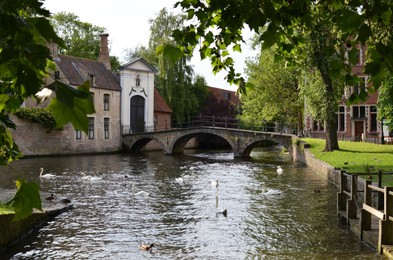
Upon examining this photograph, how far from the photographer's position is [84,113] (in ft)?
5.13

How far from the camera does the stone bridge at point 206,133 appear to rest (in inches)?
1307

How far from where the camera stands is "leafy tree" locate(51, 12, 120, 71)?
49062mm

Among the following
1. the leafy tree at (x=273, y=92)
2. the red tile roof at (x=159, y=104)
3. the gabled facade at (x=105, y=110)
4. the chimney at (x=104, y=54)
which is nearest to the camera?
the gabled facade at (x=105, y=110)

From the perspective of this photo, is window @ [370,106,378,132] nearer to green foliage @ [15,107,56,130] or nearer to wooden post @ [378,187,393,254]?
green foliage @ [15,107,56,130]

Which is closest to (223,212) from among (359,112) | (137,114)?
(359,112)

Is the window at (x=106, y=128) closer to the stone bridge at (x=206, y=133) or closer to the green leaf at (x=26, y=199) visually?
the stone bridge at (x=206, y=133)

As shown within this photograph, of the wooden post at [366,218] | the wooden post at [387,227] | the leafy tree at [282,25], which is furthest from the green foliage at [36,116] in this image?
the leafy tree at [282,25]

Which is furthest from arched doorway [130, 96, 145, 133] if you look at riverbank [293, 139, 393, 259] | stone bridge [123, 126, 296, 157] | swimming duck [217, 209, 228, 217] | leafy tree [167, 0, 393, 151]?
leafy tree [167, 0, 393, 151]

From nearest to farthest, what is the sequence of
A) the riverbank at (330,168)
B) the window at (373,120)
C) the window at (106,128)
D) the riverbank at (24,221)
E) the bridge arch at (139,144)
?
the riverbank at (330,168) → the riverbank at (24,221) → the window at (373,120) → the window at (106,128) → the bridge arch at (139,144)

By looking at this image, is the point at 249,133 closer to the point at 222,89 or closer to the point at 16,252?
the point at 16,252

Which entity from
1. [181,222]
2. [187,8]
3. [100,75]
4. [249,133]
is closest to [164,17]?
[100,75]

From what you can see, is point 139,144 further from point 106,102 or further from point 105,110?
point 106,102

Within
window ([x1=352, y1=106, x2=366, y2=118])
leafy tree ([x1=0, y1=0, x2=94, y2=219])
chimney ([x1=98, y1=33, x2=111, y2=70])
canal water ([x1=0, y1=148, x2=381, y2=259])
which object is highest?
chimney ([x1=98, y1=33, x2=111, y2=70])

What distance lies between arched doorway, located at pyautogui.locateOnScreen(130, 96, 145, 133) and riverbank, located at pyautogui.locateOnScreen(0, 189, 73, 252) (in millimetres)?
29317
